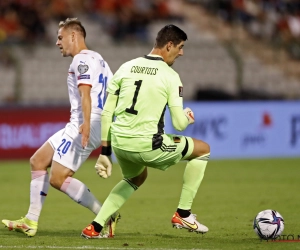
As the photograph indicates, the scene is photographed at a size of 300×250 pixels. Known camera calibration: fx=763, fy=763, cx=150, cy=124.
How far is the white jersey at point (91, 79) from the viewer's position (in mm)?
7656

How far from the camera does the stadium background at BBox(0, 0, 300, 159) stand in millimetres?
17359

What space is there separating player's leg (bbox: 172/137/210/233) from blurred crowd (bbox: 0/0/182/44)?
12423mm

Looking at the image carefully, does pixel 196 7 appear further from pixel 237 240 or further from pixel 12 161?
pixel 237 240

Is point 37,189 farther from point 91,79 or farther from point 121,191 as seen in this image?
point 91,79

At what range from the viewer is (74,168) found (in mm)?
7762

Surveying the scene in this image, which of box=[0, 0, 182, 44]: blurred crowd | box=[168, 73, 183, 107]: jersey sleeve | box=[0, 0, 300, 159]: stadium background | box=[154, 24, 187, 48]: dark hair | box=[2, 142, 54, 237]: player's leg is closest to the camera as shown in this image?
box=[168, 73, 183, 107]: jersey sleeve

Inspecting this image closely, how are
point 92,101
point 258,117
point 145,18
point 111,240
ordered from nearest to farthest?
point 111,240 → point 92,101 → point 258,117 → point 145,18

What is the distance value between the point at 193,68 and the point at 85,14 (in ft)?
14.2

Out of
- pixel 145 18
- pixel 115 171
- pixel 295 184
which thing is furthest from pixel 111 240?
pixel 145 18

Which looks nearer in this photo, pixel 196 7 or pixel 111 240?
pixel 111 240

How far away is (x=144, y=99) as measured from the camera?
23.4 feet

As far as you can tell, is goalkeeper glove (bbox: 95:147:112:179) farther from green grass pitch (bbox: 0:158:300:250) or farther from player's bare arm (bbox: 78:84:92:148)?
green grass pitch (bbox: 0:158:300:250)

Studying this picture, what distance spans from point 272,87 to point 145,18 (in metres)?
4.57

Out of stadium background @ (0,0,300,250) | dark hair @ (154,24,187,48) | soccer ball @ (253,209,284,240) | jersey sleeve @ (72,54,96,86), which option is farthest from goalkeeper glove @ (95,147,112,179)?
soccer ball @ (253,209,284,240)
